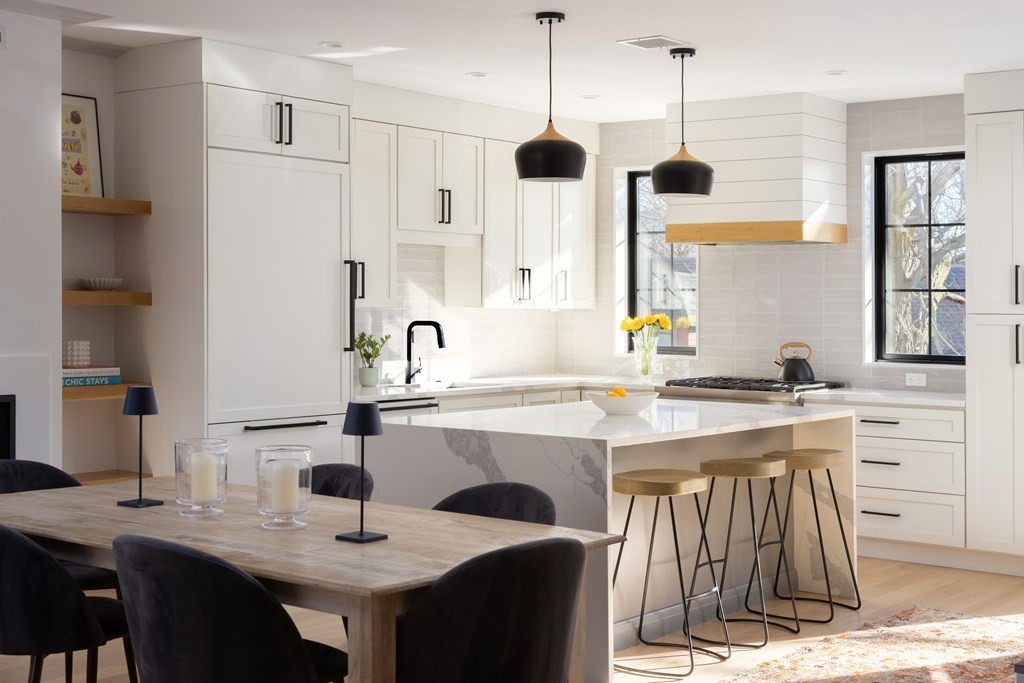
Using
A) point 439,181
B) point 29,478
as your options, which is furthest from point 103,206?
point 439,181

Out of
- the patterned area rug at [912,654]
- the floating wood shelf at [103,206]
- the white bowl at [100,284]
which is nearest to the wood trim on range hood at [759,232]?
the patterned area rug at [912,654]

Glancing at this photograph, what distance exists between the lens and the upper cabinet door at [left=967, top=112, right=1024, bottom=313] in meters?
6.05

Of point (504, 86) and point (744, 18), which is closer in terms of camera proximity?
point (744, 18)

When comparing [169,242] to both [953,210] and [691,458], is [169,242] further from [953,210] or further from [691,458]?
[953,210]

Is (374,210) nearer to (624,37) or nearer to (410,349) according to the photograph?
(410,349)

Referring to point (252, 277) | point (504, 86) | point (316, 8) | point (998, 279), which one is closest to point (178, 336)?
point (252, 277)

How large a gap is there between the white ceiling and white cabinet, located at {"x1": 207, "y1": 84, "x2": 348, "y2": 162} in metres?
0.25

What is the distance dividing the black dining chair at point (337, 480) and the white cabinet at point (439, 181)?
3.09 m

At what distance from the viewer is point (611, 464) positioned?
165 inches

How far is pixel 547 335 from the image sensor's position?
8320mm

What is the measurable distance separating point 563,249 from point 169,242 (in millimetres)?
2972

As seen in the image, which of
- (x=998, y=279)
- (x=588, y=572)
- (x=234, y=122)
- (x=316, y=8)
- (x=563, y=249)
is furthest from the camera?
(x=563, y=249)

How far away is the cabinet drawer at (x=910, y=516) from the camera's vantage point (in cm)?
620

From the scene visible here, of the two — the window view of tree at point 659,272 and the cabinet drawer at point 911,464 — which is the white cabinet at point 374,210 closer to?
the window view of tree at point 659,272
